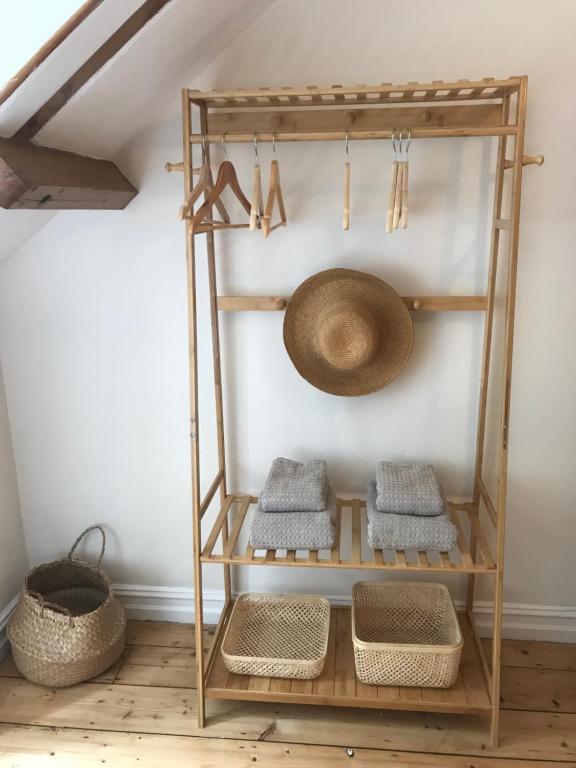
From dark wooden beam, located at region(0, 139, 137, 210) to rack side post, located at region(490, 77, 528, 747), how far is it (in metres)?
1.04

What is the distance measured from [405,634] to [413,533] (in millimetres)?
487

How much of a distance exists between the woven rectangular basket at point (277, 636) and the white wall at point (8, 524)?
779 mm

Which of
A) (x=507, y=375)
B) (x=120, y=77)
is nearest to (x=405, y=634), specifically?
(x=507, y=375)

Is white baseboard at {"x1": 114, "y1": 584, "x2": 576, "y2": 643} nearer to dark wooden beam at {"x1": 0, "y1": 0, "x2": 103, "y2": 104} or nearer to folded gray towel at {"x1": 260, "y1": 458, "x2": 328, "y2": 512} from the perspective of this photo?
folded gray towel at {"x1": 260, "y1": 458, "x2": 328, "y2": 512}

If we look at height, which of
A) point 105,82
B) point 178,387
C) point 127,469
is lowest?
point 127,469

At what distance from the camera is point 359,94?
1569 millimetres

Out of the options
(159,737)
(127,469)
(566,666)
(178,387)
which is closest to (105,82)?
(178,387)

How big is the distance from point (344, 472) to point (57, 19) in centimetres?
144

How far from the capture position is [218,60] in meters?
1.83

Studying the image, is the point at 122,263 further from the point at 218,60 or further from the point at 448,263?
the point at 448,263

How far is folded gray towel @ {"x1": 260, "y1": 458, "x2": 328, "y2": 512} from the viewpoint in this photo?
1827 mm

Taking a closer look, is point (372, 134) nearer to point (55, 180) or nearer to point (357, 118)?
point (357, 118)

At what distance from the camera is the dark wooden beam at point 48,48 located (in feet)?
3.90

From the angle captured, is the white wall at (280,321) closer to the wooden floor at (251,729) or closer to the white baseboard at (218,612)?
the white baseboard at (218,612)
